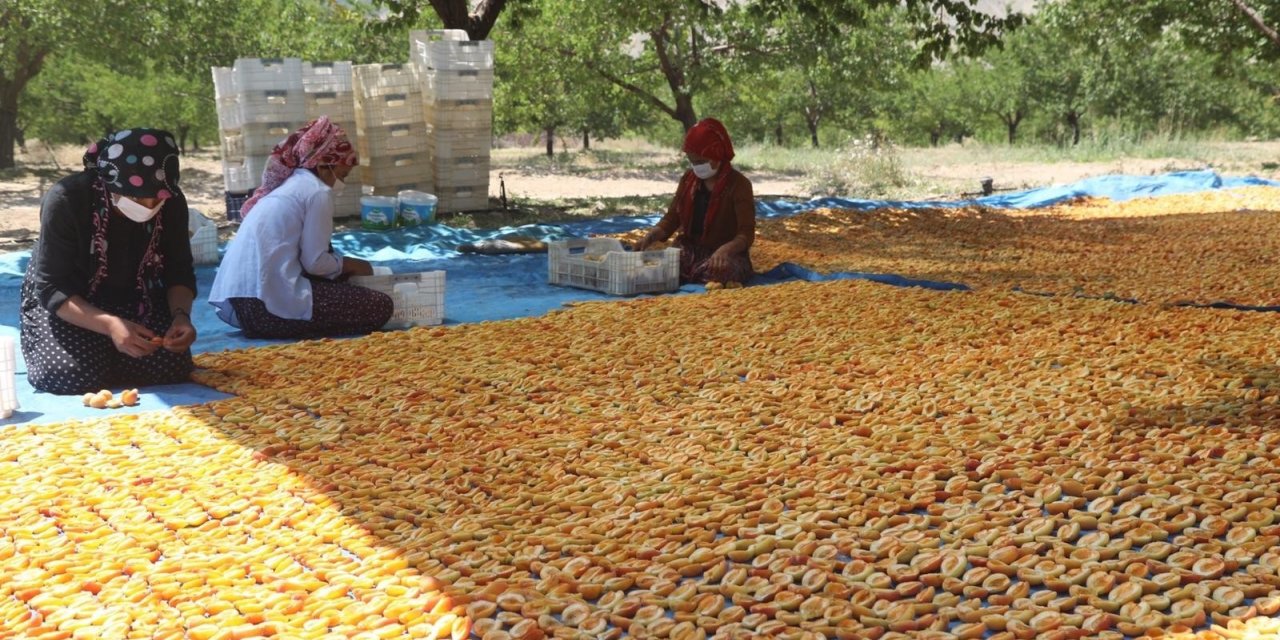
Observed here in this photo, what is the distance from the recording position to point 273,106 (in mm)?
8789

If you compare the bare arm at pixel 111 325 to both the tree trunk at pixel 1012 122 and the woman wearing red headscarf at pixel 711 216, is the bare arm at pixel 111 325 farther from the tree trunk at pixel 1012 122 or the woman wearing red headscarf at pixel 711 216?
the tree trunk at pixel 1012 122

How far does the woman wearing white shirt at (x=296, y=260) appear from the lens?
16.8 feet

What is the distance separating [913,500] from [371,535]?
1411mm

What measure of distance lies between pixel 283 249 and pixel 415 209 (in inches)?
150

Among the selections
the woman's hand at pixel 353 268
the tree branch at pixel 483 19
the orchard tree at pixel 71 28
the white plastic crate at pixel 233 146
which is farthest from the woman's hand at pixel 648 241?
the orchard tree at pixel 71 28

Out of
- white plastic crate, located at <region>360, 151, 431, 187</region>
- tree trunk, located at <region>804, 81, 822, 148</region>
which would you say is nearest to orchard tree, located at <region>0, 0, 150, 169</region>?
white plastic crate, located at <region>360, 151, 431, 187</region>

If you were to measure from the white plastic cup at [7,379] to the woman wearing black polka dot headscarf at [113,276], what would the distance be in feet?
0.68

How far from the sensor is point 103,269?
415cm

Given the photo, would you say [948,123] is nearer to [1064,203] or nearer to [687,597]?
[1064,203]

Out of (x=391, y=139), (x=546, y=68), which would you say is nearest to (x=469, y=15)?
(x=391, y=139)

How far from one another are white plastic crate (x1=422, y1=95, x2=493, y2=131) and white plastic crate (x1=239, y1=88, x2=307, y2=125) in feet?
3.77

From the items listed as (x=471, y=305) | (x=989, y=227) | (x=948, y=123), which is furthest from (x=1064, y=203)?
(x=948, y=123)

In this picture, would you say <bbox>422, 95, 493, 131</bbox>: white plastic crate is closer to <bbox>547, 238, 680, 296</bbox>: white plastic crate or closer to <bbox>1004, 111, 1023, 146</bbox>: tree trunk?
<bbox>547, 238, 680, 296</bbox>: white plastic crate

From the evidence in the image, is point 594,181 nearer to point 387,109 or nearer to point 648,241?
point 387,109
